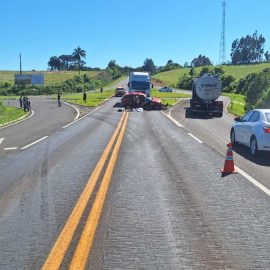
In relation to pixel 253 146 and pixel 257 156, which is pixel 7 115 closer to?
pixel 253 146

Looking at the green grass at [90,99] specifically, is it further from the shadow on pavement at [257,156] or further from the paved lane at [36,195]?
the paved lane at [36,195]

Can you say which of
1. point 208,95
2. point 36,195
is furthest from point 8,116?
point 36,195

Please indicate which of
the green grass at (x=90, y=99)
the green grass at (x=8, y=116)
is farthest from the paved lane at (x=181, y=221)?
the green grass at (x=90, y=99)

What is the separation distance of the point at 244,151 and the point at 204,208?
9.08 m

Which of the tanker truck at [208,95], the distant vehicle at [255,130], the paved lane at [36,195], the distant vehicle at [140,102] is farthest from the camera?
the distant vehicle at [140,102]

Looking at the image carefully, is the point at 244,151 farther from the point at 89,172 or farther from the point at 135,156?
the point at 89,172

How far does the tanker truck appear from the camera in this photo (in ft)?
133

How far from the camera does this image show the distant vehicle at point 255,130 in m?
15.2

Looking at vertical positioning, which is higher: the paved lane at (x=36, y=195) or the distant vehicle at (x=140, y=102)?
the distant vehicle at (x=140, y=102)

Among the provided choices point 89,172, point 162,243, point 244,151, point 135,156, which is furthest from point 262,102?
point 162,243

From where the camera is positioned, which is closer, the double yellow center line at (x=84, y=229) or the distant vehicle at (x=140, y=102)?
the double yellow center line at (x=84, y=229)

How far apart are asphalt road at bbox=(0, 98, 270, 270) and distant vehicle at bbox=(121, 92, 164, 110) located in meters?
36.0

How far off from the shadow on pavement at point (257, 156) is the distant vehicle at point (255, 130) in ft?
0.73

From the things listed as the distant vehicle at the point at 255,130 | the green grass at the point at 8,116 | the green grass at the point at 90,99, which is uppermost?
the distant vehicle at the point at 255,130
